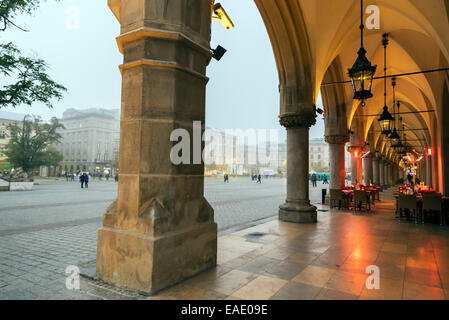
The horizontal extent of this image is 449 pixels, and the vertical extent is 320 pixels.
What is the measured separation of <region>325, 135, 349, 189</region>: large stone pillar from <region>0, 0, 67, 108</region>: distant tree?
12936 mm

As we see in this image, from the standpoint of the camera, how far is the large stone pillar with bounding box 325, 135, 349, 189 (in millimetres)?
12094

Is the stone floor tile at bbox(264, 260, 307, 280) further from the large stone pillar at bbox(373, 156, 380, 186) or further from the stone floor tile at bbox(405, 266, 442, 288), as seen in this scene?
the large stone pillar at bbox(373, 156, 380, 186)

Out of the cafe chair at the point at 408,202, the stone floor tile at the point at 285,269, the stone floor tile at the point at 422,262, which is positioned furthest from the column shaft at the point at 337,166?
the stone floor tile at the point at 285,269

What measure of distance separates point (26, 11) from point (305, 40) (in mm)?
9791

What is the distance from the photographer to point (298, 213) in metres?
7.99

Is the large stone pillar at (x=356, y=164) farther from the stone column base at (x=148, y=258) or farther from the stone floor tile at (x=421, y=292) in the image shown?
the stone column base at (x=148, y=258)

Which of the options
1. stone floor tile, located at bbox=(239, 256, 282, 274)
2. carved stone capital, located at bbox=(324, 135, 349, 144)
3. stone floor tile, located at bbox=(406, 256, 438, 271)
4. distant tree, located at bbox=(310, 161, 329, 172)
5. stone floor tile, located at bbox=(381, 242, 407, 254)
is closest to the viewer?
stone floor tile, located at bbox=(239, 256, 282, 274)

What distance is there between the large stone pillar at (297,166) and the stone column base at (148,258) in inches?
207

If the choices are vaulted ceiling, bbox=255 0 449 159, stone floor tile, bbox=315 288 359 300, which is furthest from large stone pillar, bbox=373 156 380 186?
stone floor tile, bbox=315 288 359 300

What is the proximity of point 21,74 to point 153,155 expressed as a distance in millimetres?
9294

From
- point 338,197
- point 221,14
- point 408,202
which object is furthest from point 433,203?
point 221,14

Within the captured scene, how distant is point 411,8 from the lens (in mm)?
8773
